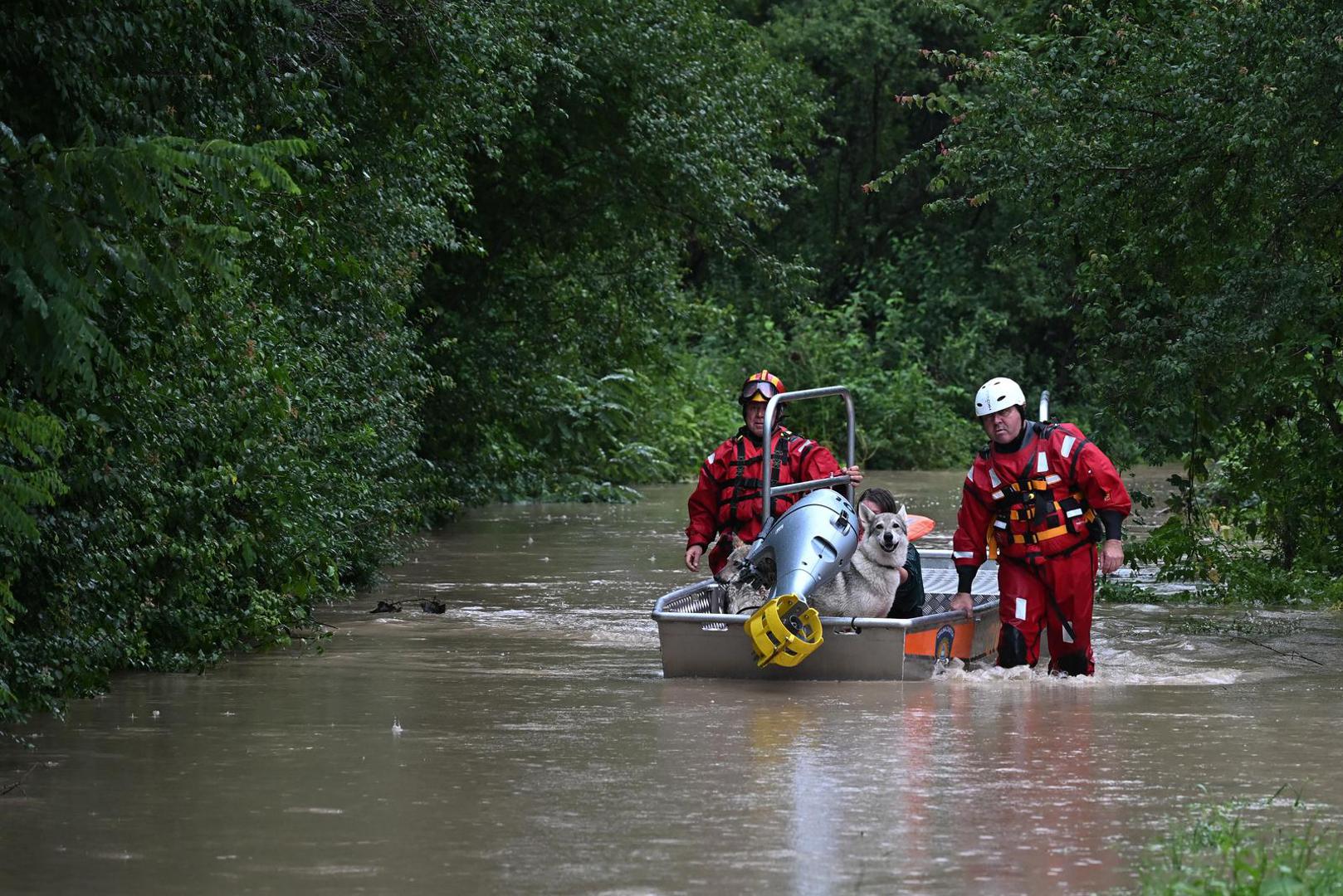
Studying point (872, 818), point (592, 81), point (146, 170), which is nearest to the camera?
point (146, 170)

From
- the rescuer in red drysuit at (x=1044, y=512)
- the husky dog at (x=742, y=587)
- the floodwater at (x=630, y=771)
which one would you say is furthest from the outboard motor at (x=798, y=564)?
the rescuer in red drysuit at (x=1044, y=512)

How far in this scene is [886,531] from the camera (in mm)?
11180

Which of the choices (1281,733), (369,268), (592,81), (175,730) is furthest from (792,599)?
(592,81)

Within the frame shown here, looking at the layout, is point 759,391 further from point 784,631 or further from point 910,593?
point 784,631

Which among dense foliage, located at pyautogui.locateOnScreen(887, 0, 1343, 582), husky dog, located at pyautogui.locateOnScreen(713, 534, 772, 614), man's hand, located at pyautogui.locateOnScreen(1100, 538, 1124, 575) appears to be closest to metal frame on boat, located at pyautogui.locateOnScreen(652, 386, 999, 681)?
husky dog, located at pyautogui.locateOnScreen(713, 534, 772, 614)

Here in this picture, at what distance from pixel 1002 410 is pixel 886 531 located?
1001 mm

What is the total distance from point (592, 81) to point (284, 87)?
10902mm

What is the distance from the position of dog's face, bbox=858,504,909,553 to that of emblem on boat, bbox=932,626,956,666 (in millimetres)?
539

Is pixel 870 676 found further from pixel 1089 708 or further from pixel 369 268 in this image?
pixel 369 268

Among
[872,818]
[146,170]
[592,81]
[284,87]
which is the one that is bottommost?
[872,818]

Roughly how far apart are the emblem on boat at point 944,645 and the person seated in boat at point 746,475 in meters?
1.34

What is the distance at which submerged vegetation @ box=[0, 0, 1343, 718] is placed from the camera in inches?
307

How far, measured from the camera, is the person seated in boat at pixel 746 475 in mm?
12344

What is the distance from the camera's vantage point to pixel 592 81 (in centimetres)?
2138
